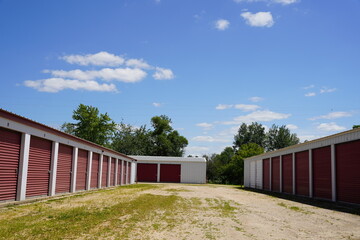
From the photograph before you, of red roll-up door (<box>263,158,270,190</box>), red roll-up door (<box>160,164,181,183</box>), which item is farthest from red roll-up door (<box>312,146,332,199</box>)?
red roll-up door (<box>160,164,181,183</box>)

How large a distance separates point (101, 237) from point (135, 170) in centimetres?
4381

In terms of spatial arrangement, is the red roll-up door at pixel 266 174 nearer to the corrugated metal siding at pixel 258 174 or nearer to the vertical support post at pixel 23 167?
the corrugated metal siding at pixel 258 174

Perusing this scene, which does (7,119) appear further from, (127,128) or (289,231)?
(127,128)

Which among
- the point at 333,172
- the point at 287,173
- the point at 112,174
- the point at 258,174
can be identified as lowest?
the point at 112,174

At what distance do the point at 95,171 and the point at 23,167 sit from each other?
12841mm

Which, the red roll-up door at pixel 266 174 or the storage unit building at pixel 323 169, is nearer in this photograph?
the storage unit building at pixel 323 169

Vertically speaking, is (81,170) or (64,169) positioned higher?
(64,169)

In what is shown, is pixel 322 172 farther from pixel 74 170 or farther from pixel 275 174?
pixel 74 170

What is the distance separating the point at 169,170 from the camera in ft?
177

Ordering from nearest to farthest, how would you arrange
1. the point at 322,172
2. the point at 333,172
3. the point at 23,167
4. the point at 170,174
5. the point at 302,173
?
the point at 23,167 < the point at 333,172 < the point at 322,172 < the point at 302,173 < the point at 170,174

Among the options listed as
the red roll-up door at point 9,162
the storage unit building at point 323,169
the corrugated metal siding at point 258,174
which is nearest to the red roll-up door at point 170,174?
the corrugated metal siding at point 258,174

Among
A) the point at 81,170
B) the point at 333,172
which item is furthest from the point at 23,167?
the point at 333,172

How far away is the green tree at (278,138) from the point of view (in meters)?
103

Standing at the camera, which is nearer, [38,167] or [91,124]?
[38,167]
